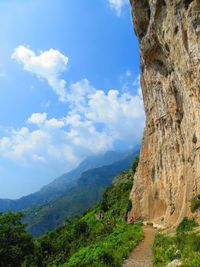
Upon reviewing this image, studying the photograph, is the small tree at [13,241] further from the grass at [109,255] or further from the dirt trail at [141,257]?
the dirt trail at [141,257]

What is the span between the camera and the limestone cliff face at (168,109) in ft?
120

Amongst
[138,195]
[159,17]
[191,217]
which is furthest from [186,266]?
[138,195]

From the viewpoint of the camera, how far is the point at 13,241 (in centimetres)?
4472

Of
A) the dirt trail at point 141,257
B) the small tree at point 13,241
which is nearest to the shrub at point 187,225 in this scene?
the dirt trail at point 141,257

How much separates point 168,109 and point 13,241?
24690mm

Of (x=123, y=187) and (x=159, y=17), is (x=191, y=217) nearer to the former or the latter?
(x=159, y=17)

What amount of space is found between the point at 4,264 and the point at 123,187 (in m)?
56.5

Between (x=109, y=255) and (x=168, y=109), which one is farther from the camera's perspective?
(x=168, y=109)

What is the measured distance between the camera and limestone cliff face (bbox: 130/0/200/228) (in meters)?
36.5

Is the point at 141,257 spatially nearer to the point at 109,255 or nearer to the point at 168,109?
the point at 109,255

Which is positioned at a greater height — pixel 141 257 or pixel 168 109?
pixel 168 109

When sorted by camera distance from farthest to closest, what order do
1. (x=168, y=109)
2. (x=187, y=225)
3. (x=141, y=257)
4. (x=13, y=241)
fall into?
1. (x=168, y=109)
2. (x=13, y=241)
3. (x=187, y=225)
4. (x=141, y=257)

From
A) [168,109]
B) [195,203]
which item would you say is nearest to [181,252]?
[195,203]

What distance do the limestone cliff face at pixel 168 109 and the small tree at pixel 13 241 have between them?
16447 mm
